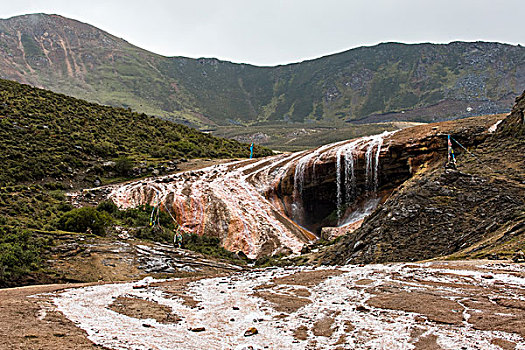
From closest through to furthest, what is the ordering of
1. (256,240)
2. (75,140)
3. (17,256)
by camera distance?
(17,256)
(256,240)
(75,140)

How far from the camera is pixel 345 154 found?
3406cm

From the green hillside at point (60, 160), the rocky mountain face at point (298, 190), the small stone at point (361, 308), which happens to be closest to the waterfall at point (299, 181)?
the rocky mountain face at point (298, 190)

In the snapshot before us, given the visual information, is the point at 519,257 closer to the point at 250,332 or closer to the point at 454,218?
the point at 454,218

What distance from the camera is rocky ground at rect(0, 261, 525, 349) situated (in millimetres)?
7074

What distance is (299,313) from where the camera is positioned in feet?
31.1

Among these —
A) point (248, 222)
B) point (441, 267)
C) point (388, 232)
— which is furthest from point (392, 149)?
point (441, 267)

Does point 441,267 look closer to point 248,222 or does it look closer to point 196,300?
point 196,300

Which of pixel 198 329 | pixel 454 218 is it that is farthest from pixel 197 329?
pixel 454 218

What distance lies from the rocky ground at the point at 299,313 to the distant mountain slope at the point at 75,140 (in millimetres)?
24158

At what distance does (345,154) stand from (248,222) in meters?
10.3

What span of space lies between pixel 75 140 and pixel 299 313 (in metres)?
37.7

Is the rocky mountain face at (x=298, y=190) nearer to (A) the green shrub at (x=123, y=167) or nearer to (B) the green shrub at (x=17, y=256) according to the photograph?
(A) the green shrub at (x=123, y=167)

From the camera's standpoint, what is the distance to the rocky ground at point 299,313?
279 inches

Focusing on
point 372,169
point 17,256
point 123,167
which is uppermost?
point 123,167
